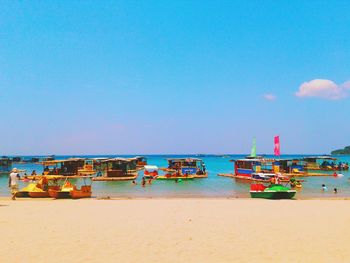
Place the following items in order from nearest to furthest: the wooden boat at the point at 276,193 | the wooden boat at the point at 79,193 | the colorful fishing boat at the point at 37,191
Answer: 1. the wooden boat at the point at 276,193
2. the wooden boat at the point at 79,193
3. the colorful fishing boat at the point at 37,191

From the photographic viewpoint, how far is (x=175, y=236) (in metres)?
10.6

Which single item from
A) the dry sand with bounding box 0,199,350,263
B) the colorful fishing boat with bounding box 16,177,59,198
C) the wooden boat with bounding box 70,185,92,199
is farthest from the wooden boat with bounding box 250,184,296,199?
the colorful fishing boat with bounding box 16,177,59,198

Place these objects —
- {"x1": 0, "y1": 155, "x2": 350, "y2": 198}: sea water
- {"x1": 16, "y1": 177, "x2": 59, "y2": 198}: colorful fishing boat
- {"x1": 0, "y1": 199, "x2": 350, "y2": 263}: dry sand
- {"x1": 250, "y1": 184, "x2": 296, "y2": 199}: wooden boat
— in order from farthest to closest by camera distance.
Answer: {"x1": 0, "y1": 155, "x2": 350, "y2": 198}: sea water < {"x1": 16, "y1": 177, "x2": 59, "y2": 198}: colorful fishing boat < {"x1": 250, "y1": 184, "x2": 296, "y2": 199}: wooden boat < {"x1": 0, "y1": 199, "x2": 350, "y2": 263}: dry sand

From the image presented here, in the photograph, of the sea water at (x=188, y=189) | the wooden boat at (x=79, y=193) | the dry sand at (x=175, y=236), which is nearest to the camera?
the dry sand at (x=175, y=236)

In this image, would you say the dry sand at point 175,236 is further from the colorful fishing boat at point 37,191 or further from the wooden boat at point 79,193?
the colorful fishing boat at point 37,191

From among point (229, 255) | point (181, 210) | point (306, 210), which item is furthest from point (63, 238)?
point (306, 210)

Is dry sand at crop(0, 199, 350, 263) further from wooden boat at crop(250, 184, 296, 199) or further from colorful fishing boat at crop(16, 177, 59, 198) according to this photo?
colorful fishing boat at crop(16, 177, 59, 198)

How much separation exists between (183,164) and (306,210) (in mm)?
42014

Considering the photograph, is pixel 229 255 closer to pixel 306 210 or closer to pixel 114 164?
pixel 306 210

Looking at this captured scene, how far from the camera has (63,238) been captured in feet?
34.0

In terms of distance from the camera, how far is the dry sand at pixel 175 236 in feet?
27.6

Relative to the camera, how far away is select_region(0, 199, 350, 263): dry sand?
8.42 m

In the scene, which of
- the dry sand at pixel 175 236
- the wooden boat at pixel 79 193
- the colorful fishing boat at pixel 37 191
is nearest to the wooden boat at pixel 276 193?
the dry sand at pixel 175 236

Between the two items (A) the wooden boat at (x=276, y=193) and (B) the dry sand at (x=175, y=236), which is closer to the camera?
(B) the dry sand at (x=175, y=236)
